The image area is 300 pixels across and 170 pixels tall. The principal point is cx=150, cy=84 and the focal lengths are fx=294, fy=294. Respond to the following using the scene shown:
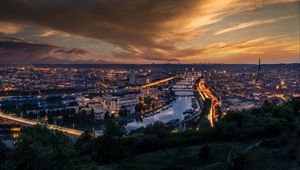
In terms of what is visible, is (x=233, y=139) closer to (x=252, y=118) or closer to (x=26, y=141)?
(x=252, y=118)

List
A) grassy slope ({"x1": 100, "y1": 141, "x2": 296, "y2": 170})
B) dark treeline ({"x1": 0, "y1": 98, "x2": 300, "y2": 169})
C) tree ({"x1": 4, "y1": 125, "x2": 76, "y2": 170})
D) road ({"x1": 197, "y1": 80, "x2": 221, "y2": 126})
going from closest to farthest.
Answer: tree ({"x1": 4, "y1": 125, "x2": 76, "y2": 170})
dark treeline ({"x1": 0, "y1": 98, "x2": 300, "y2": 169})
grassy slope ({"x1": 100, "y1": 141, "x2": 296, "y2": 170})
road ({"x1": 197, "y1": 80, "x2": 221, "y2": 126})

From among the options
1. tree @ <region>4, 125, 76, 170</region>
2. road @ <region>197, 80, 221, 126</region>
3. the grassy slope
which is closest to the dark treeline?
tree @ <region>4, 125, 76, 170</region>

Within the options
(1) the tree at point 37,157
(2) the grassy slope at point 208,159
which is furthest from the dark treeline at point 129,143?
(2) the grassy slope at point 208,159

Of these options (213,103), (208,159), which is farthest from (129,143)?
(213,103)

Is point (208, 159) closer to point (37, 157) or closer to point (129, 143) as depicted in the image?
point (129, 143)

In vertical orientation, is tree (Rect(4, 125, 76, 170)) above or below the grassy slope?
above

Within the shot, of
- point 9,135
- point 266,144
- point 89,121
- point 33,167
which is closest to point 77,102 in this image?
point 89,121

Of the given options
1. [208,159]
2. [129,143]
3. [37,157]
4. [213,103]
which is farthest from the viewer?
[213,103]

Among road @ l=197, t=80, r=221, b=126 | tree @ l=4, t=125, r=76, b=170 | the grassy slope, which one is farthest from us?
road @ l=197, t=80, r=221, b=126

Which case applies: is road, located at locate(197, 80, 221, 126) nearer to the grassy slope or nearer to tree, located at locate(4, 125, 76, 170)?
the grassy slope
